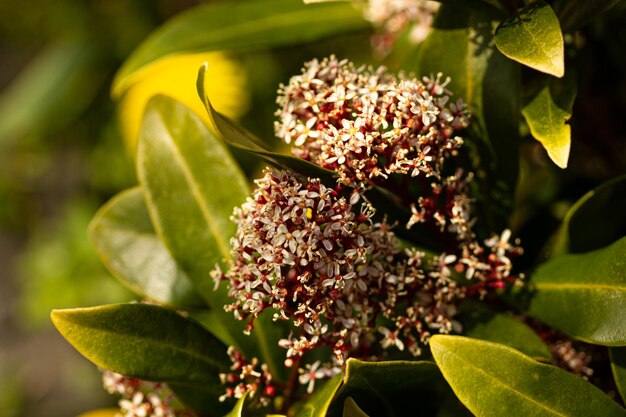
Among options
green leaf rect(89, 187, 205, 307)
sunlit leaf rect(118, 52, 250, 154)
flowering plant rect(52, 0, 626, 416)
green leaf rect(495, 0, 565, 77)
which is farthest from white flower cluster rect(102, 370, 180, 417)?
sunlit leaf rect(118, 52, 250, 154)

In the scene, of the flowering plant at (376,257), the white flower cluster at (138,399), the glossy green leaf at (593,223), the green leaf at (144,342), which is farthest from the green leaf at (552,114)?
the white flower cluster at (138,399)

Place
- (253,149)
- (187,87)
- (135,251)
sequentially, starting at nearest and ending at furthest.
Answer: (253,149) < (135,251) < (187,87)

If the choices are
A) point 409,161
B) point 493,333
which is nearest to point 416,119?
point 409,161

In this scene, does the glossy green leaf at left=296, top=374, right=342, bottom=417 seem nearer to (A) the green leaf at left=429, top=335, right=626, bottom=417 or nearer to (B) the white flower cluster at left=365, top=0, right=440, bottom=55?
(A) the green leaf at left=429, top=335, right=626, bottom=417

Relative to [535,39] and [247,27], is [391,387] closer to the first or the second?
[535,39]

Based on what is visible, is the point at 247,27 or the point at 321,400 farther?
the point at 247,27

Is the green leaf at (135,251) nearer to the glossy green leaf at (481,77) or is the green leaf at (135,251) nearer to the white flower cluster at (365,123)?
the white flower cluster at (365,123)

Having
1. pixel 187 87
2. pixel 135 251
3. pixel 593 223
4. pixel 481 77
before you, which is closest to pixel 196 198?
pixel 135 251
